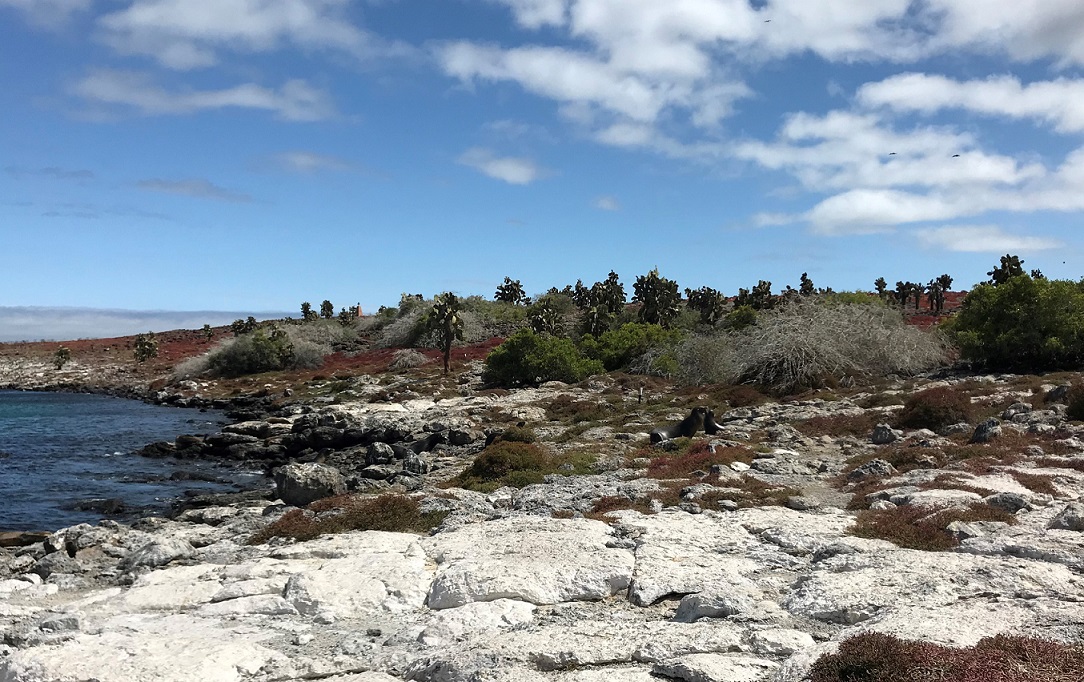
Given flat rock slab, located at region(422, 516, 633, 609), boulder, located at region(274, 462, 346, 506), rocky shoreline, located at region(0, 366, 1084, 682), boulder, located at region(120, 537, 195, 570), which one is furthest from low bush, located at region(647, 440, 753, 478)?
boulder, located at region(120, 537, 195, 570)

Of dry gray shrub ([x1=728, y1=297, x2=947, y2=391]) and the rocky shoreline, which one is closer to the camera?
the rocky shoreline

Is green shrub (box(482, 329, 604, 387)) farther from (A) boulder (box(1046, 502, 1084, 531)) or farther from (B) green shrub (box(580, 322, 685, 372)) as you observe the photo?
(A) boulder (box(1046, 502, 1084, 531))

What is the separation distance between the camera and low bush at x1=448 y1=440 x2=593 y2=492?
22.1 meters

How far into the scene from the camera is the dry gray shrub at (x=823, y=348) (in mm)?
40688

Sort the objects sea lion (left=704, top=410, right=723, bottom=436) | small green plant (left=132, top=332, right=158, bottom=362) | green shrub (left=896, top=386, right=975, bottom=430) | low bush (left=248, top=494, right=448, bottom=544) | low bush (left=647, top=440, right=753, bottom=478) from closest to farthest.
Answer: low bush (left=248, top=494, right=448, bottom=544) < low bush (left=647, top=440, right=753, bottom=478) < green shrub (left=896, top=386, right=975, bottom=430) < sea lion (left=704, top=410, right=723, bottom=436) < small green plant (left=132, top=332, right=158, bottom=362)

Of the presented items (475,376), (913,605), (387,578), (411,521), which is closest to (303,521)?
(411,521)

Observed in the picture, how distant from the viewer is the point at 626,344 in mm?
59656

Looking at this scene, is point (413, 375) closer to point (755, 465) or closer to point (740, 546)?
point (755, 465)

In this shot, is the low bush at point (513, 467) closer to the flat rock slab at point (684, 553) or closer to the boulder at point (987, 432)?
the flat rock slab at point (684, 553)

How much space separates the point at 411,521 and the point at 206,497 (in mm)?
14447

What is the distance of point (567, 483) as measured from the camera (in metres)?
21.2

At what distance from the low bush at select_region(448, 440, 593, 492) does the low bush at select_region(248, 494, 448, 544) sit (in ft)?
15.5

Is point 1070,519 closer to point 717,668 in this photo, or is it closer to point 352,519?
point 717,668

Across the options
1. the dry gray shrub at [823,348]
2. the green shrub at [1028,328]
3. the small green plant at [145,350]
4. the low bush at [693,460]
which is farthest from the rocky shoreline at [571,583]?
the small green plant at [145,350]
